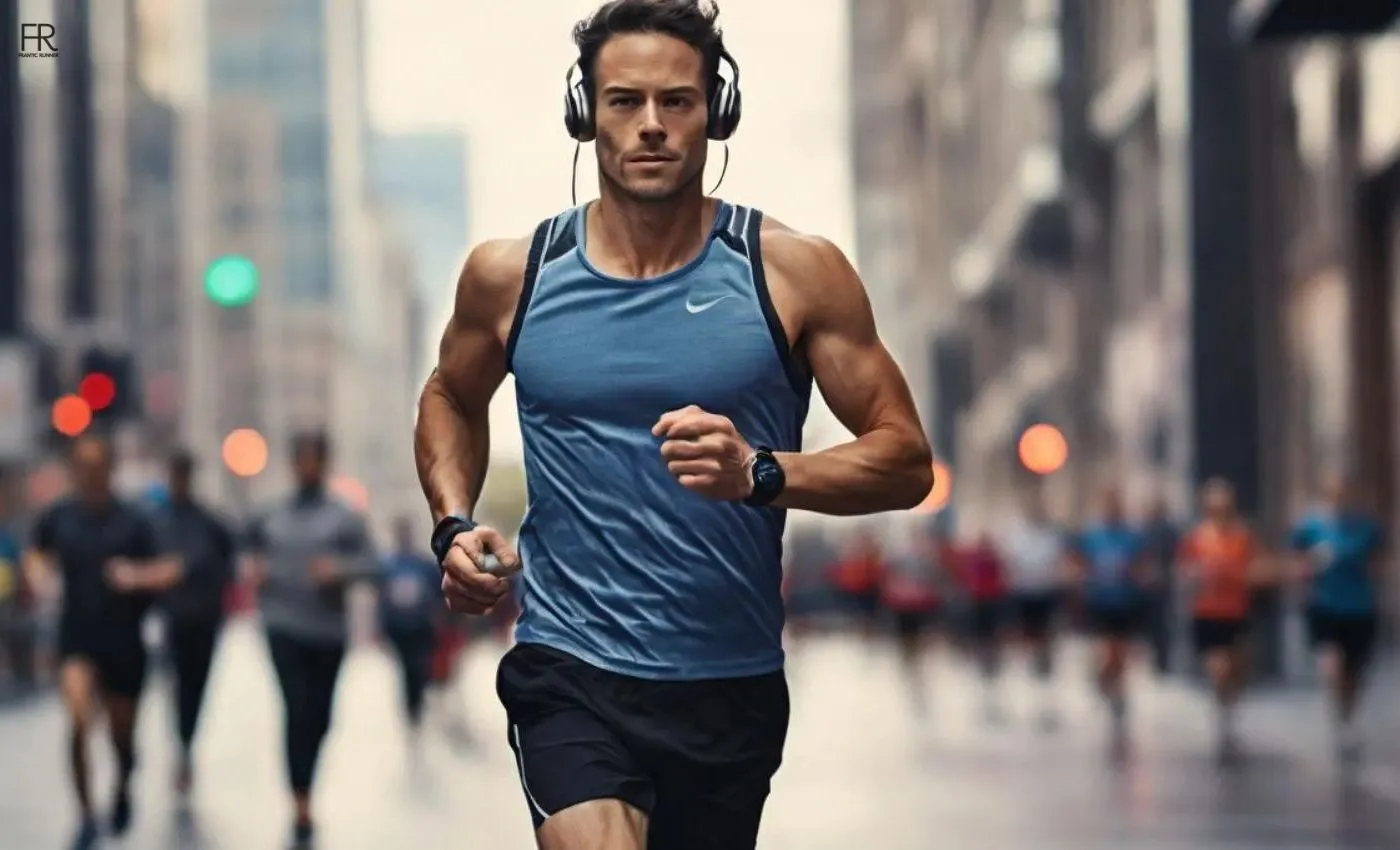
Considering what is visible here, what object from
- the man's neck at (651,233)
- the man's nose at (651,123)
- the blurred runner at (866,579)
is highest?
the man's nose at (651,123)

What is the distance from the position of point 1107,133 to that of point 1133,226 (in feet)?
5.24

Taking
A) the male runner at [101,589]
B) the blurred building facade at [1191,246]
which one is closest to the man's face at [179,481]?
the male runner at [101,589]

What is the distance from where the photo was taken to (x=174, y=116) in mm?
118250

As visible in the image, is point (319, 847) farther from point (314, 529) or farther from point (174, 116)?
point (174, 116)

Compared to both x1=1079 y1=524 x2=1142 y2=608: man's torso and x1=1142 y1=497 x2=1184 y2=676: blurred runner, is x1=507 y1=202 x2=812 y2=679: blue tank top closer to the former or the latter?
x1=1079 y1=524 x2=1142 y2=608: man's torso

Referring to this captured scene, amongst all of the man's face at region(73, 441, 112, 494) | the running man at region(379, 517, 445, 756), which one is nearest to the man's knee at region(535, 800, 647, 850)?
the man's face at region(73, 441, 112, 494)

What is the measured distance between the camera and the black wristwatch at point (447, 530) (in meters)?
5.45

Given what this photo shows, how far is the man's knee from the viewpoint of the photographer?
17.4ft

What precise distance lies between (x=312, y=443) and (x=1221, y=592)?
7937mm

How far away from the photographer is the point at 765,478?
17.0 ft

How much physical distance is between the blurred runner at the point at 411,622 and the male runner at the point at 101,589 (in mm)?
7380

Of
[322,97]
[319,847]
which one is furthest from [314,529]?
[322,97]

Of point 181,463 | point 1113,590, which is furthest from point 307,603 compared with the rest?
point 1113,590

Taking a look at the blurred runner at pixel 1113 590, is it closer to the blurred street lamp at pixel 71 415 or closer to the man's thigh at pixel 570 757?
the blurred street lamp at pixel 71 415
